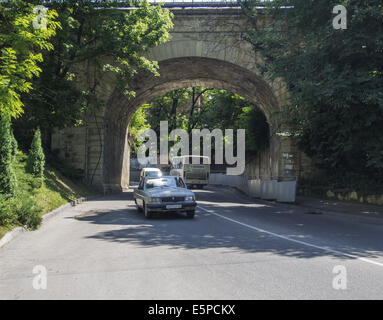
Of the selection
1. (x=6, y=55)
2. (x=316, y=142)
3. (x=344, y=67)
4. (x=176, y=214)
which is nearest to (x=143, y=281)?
(x=6, y=55)

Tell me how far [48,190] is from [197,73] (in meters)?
15.9

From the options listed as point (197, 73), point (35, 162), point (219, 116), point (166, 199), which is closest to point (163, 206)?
point (166, 199)

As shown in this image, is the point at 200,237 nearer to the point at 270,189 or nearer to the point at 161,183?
the point at 161,183

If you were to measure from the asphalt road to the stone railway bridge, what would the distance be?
46.6ft

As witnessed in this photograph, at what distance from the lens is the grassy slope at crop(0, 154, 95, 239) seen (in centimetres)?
1465

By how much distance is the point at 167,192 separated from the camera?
14.1m

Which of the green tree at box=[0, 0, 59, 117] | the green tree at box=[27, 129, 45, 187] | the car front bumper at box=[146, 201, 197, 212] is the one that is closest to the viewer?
the green tree at box=[0, 0, 59, 117]

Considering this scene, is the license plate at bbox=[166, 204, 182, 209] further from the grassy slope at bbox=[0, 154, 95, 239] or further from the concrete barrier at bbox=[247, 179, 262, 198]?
the concrete barrier at bbox=[247, 179, 262, 198]

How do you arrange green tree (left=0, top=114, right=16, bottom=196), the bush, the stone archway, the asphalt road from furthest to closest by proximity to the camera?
the stone archway → green tree (left=0, top=114, right=16, bottom=196) → the bush → the asphalt road

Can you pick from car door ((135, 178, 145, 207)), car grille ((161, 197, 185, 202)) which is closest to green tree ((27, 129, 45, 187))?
car door ((135, 178, 145, 207))

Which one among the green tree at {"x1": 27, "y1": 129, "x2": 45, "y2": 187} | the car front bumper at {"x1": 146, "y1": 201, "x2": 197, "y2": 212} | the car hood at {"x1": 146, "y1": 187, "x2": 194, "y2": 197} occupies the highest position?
the green tree at {"x1": 27, "y1": 129, "x2": 45, "y2": 187}

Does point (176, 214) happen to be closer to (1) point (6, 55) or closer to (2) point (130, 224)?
(2) point (130, 224)

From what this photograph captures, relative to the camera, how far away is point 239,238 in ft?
31.4

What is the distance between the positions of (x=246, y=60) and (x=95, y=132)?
1055 centimetres
